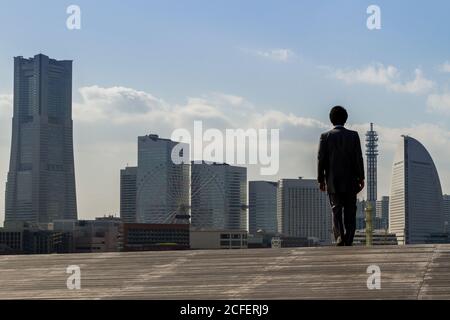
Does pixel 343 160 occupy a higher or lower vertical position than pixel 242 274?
higher

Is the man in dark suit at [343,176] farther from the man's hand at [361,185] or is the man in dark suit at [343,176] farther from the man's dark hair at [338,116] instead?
the man's dark hair at [338,116]

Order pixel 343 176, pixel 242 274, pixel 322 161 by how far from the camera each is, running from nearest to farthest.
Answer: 1. pixel 242 274
2. pixel 343 176
3. pixel 322 161

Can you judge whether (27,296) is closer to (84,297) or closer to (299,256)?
(84,297)

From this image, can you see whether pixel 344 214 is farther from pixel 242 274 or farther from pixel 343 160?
pixel 242 274

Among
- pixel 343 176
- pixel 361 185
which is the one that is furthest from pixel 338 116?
pixel 361 185

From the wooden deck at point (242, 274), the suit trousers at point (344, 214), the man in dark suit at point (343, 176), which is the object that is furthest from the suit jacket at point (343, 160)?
the wooden deck at point (242, 274)

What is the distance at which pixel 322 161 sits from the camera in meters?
17.1

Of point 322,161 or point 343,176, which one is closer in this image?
point 343,176

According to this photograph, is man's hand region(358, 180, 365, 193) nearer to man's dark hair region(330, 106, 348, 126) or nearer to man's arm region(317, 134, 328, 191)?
man's arm region(317, 134, 328, 191)

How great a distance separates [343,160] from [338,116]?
0.74 m

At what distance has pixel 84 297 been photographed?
41.8ft

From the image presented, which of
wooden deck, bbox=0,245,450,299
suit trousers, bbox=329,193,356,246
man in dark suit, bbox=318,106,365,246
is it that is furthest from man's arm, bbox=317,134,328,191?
wooden deck, bbox=0,245,450,299

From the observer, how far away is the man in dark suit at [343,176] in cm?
1686
